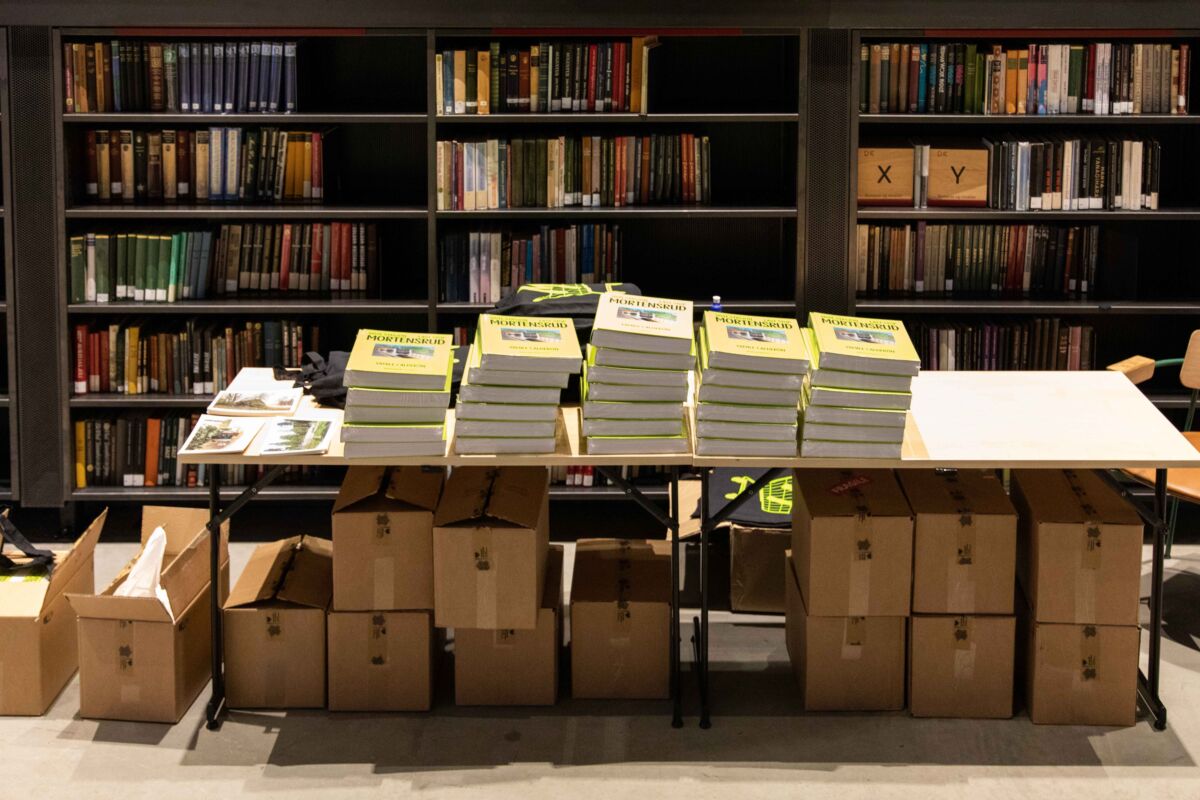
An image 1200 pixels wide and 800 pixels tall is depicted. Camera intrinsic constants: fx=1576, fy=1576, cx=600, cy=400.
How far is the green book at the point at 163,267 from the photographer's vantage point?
5.66 metres

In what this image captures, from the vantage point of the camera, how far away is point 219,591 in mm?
4410

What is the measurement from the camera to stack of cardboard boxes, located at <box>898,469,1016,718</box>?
164 inches

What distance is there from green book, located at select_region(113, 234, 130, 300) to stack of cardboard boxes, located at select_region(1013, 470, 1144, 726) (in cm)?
327

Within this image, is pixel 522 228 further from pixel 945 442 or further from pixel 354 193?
pixel 945 442

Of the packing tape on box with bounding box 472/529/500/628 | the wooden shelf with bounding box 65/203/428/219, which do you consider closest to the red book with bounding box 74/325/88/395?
the wooden shelf with bounding box 65/203/428/219

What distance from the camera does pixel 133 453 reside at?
575cm

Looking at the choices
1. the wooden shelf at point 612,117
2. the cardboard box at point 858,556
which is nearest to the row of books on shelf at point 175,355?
the wooden shelf at point 612,117

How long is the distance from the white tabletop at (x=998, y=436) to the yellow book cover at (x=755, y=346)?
25 centimetres

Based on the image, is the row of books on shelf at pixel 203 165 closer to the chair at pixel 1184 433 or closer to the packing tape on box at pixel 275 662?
the packing tape on box at pixel 275 662

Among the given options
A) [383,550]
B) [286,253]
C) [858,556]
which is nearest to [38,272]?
[286,253]

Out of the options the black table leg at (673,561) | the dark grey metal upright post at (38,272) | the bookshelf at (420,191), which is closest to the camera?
the black table leg at (673,561)

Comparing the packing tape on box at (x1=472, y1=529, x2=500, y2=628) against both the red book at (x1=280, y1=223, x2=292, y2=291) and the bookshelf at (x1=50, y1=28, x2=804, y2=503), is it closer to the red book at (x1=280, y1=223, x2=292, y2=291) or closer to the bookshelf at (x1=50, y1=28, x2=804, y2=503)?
the bookshelf at (x1=50, y1=28, x2=804, y2=503)

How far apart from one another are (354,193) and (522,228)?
28.1 inches

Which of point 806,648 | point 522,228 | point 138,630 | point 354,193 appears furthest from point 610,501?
point 138,630
